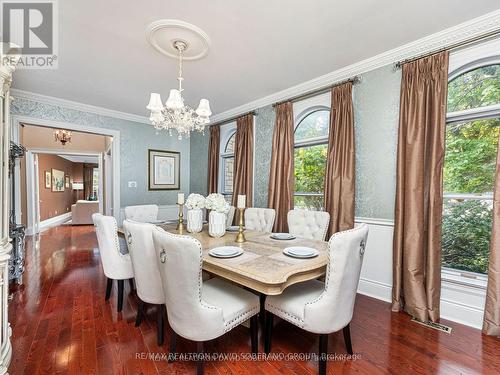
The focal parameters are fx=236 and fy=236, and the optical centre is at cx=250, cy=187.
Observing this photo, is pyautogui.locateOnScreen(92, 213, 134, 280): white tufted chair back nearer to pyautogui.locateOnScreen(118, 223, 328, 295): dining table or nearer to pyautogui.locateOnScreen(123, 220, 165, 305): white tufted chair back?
pyautogui.locateOnScreen(123, 220, 165, 305): white tufted chair back

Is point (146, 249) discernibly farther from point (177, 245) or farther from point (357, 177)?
point (357, 177)

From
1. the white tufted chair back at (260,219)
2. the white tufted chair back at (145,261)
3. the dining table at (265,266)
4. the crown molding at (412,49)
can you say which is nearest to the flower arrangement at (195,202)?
the dining table at (265,266)

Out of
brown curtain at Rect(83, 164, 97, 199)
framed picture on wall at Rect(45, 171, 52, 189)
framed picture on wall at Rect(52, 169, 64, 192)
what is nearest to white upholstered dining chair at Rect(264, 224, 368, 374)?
framed picture on wall at Rect(45, 171, 52, 189)

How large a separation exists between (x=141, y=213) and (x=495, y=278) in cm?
384

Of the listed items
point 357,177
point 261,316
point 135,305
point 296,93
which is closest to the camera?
point 261,316

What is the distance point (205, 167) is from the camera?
509 centimetres

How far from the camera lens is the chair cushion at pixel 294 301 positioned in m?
1.55

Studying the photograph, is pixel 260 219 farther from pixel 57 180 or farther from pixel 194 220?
pixel 57 180

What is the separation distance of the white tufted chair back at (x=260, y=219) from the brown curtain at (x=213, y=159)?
1.72 m

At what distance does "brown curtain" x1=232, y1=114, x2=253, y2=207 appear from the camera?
4.00m

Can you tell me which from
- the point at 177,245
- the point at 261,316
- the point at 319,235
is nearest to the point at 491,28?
the point at 319,235

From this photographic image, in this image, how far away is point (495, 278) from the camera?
187 cm

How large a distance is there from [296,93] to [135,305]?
3.30 meters

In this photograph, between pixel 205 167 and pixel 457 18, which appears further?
pixel 205 167
